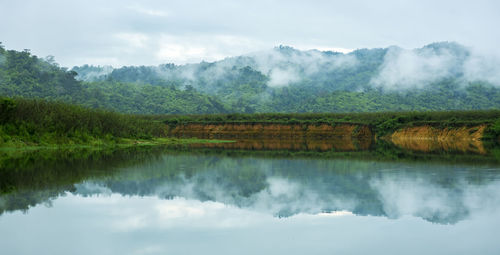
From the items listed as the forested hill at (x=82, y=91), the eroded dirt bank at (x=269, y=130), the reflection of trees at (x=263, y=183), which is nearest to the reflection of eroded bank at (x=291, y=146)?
the reflection of trees at (x=263, y=183)

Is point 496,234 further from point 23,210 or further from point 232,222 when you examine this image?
point 23,210

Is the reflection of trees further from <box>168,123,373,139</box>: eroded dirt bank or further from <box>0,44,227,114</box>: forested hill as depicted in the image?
<box>0,44,227,114</box>: forested hill

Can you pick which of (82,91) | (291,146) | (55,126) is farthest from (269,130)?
(82,91)

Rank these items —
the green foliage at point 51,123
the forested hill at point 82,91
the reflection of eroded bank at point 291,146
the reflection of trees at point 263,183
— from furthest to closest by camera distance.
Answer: the forested hill at point 82,91, the reflection of eroded bank at point 291,146, the green foliage at point 51,123, the reflection of trees at point 263,183

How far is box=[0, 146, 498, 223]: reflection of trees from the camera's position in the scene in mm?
11141

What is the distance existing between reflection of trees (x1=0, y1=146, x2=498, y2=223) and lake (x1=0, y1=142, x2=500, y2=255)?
32 mm

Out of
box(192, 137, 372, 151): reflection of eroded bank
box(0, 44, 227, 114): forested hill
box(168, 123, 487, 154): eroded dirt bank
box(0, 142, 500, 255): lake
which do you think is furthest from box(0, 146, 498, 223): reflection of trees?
box(0, 44, 227, 114): forested hill

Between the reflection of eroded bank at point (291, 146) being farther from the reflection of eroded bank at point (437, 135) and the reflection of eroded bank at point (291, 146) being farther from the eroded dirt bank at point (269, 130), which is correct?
the eroded dirt bank at point (269, 130)

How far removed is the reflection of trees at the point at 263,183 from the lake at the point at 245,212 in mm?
32

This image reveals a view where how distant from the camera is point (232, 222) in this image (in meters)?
9.49

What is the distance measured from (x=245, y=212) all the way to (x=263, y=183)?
4.94 m

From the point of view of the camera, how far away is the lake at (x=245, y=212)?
7785mm

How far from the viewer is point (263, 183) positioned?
15.4 m

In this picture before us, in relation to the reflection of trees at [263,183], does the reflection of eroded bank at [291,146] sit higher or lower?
lower
